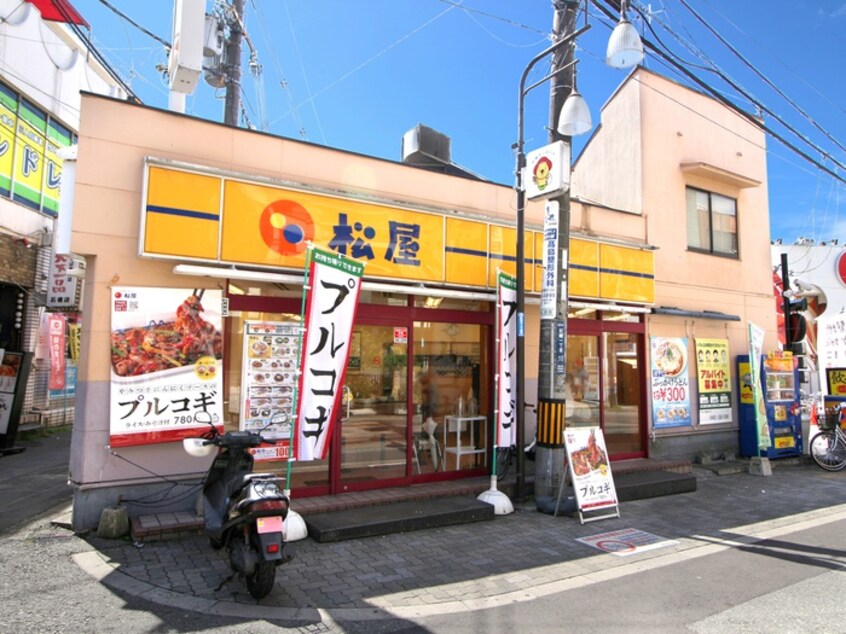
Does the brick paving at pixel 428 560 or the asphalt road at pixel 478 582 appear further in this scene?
the brick paving at pixel 428 560

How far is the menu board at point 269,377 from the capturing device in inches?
275

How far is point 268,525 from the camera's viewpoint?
15.0ft

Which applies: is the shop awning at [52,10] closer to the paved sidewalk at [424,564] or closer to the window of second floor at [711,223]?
the paved sidewalk at [424,564]

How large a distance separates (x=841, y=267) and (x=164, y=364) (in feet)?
85.7

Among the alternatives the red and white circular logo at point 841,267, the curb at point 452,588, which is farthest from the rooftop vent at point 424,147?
the red and white circular logo at point 841,267

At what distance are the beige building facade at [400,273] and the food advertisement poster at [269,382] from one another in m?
0.03

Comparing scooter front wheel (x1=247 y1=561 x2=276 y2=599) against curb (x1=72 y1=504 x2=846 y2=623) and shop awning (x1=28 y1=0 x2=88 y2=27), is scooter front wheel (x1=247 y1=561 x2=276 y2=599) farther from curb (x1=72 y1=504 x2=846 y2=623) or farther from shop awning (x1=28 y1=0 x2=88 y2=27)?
shop awning (x1=28 y1=0 x2=88 y2=27)

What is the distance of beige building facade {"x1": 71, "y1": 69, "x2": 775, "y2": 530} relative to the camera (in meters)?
6.35

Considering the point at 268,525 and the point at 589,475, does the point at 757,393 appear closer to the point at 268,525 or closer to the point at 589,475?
the point at 589,475

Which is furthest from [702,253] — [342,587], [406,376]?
[342,587]

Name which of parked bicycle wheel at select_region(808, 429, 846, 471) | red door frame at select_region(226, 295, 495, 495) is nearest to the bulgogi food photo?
red door frame at select_region(226, 295, 495, 495)

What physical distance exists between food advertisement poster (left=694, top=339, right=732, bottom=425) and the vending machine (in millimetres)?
332

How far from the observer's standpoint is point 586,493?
24.3ft

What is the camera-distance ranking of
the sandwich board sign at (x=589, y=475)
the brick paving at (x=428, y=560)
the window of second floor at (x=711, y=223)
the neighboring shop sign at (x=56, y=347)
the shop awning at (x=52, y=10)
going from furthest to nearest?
1. the neighboring shop sign at (x=56, y=347)
2. the shop awning at (x=52, y=10)
3. the window of second floor at (x=711, y=223)
4. the sandwich board sign at (x=589, y=475)
5. the brick paving at (x=428, y=560)
